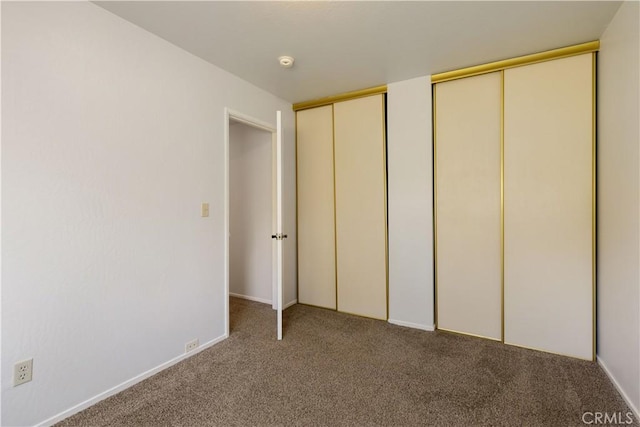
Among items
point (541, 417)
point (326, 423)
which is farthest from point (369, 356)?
point (541, 417)

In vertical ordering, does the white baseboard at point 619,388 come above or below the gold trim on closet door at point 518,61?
below

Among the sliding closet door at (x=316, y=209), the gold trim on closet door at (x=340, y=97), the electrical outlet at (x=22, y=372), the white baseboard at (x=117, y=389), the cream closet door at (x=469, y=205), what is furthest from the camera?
the sliding closet door at (x=316, y=209)

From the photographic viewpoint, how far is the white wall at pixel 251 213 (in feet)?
12.1

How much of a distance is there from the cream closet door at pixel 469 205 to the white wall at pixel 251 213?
1954mm

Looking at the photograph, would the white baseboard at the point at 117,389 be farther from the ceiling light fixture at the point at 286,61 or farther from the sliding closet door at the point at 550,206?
the sliding closet door at the point at 550,206

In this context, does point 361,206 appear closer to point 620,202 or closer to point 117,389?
point 620,202

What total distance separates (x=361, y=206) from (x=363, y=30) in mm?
1686

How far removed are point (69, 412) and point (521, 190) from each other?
3.50m

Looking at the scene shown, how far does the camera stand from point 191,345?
2.39 m

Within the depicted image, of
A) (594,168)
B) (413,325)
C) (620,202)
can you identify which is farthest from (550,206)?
(413,325)

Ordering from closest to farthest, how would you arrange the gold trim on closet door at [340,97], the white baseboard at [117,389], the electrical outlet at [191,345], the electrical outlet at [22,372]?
1. the electrical outlet at [22,372]
2. the white baseboard at [117,389]
3. the electrical outlet at [191,345]
4. the gold trim on closet door at [340,97]

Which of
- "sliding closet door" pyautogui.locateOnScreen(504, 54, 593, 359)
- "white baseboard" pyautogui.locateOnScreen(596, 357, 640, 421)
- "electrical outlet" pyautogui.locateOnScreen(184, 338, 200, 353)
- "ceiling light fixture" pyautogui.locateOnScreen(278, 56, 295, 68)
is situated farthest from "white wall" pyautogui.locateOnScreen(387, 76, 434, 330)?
"electrical outlet" pyautogui.locateOnScreen(184, 338, 200, 353)

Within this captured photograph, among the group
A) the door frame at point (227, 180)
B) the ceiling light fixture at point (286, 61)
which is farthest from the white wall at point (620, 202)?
the door frame at point (227, 180)

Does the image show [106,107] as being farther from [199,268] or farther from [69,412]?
[69,412]
